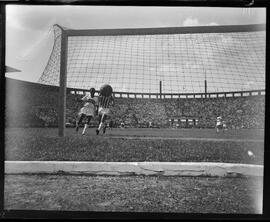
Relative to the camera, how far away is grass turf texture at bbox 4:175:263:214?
2.66 metres

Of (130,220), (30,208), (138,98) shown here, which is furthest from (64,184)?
(138,98)

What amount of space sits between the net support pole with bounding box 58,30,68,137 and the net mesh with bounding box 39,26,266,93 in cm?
4

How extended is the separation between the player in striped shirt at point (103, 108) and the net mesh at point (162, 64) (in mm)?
142

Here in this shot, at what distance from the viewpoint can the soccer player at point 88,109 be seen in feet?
9.64

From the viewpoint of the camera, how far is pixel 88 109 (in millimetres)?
2982

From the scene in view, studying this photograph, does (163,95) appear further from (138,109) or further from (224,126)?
(224,126)

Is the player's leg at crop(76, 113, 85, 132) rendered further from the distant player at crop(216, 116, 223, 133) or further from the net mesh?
the distant player at crop(216, 116, 223, 133)

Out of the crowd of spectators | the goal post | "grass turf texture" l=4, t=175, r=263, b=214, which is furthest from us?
the goal post

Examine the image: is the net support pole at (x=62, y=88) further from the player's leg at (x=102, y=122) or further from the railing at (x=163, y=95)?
the player's leg at (x=102, y=122)

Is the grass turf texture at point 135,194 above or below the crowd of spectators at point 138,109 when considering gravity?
below

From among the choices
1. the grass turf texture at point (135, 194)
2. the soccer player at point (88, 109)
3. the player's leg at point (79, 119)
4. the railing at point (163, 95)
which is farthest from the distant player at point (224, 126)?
the player's leg at point (79, 119)

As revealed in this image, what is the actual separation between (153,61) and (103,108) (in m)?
0.74

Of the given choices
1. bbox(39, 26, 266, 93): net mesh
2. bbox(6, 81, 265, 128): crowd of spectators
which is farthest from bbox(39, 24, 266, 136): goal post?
bbox(6, 81, 265, 128): crowd of spectators

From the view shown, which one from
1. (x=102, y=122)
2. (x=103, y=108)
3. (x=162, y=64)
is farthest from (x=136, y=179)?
(x=162, y=64)
